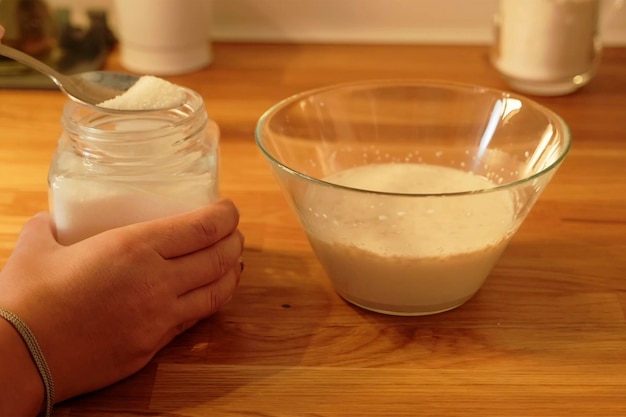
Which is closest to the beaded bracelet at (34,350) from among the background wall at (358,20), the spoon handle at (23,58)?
the spoon handle at (23,58)

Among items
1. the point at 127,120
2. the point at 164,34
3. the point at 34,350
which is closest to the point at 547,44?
the point at 164,34

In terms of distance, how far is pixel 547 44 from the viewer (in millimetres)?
1097

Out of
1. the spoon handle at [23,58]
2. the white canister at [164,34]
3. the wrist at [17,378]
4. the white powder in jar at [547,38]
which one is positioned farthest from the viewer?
the white canister at [164,34]

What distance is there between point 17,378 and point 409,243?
1.03ft

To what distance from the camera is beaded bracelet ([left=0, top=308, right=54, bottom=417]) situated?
558mm

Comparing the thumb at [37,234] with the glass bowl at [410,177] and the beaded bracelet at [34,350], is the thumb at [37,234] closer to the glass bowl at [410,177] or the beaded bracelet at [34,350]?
the beaded bracelet at [34,350]

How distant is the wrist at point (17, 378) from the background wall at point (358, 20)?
90cm

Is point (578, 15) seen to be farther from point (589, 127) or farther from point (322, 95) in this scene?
point (322, 95)

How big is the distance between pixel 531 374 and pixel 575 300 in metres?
0.12

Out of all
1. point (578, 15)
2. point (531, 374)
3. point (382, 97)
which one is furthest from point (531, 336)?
point (578, 15)

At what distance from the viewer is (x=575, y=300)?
0.71 meters

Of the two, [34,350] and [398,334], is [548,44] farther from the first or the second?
[34,350]

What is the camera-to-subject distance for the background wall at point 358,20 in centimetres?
133

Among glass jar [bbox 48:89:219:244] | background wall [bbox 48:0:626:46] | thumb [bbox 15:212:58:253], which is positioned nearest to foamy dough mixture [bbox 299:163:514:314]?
glass jar [bbox 48:89:219:244]
